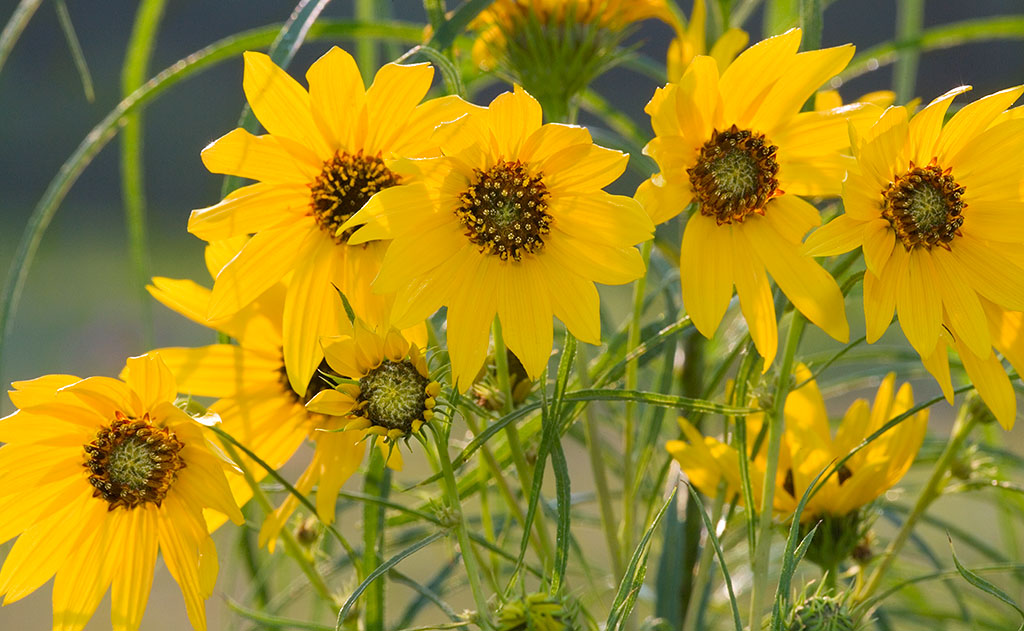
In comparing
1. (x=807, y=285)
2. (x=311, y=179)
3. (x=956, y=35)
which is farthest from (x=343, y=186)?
(x=956, y=35)

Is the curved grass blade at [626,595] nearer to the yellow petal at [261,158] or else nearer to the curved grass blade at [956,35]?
the yellow petal at [261,158]

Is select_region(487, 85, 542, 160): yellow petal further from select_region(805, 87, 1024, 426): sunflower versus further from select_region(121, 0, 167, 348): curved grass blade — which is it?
select_region(121, 0, 167, 348): curved grass blade

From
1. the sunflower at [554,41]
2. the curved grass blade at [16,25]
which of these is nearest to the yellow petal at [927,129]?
the sunflower at [554,41]

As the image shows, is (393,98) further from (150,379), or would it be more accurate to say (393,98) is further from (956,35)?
Answer: (956,35)

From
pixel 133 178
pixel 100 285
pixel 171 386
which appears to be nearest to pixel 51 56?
pixel 100 285

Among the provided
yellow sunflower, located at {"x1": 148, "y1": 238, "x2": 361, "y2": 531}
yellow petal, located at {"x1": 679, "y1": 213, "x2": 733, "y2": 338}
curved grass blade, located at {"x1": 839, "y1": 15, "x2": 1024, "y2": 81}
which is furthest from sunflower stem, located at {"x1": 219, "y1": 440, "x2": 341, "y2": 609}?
curved grass blade, located at {"x1": 839, "y1": 15, "x2": 1024, "y2": 81}
